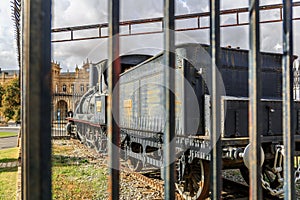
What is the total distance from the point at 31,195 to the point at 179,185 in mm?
5309

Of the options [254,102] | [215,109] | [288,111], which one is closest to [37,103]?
[215,109]

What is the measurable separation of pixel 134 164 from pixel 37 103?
26.6 ft

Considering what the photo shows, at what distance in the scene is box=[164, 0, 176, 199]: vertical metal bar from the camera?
1.06 m

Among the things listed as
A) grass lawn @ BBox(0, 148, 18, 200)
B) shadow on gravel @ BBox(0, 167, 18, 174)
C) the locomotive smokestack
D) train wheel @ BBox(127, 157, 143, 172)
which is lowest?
shadow on gravel @ BBox(0, 167, 18, 174)

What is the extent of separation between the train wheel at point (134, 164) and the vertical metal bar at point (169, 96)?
24.0ft

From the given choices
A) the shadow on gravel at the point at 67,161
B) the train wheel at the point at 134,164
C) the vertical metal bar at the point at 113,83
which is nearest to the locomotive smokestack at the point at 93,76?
the shadow on gravel at the point at 67,161

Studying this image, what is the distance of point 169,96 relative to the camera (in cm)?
109

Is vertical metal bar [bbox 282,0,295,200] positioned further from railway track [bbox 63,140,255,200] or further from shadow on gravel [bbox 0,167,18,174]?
shadow on gravel [bbox 0,167,18,174]

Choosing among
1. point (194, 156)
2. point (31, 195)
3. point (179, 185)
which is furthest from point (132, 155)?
point (31, 195)

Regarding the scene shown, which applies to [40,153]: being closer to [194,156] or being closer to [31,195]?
[31,195]

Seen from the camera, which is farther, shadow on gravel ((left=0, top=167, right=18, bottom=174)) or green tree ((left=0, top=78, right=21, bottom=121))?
green tree ((left=0, top=78, right=21, bottom=121))

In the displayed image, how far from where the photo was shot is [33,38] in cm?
76

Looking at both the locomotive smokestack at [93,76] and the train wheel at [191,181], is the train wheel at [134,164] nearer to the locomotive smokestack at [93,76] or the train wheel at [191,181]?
the train wheel at [191,181]

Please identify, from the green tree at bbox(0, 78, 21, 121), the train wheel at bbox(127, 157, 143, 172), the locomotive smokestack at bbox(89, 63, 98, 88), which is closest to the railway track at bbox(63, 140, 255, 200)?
the train wheel at bbox(127, 157, 143, 172)
